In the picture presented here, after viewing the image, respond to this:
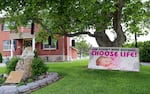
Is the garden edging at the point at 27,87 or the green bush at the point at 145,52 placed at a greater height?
the green bush at the point at 145,52

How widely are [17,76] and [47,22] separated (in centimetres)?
662

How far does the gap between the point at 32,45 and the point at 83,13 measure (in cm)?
2042

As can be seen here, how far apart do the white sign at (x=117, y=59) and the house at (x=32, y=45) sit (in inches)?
679

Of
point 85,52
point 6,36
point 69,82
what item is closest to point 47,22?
point 69,82

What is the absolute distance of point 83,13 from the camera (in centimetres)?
1361

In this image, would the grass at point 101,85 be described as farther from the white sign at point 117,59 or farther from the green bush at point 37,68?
the green bush at point 37,68

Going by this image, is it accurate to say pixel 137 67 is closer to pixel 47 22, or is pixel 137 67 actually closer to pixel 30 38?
pixel 47 22

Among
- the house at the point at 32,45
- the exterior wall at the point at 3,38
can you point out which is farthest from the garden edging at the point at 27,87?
the exterior wall at the point at 3,38

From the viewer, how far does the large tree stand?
13.1 meters

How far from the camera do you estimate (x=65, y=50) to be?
3350 centimetres

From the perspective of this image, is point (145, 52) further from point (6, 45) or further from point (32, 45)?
point (6, 45)

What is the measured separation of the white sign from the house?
56.6 feet

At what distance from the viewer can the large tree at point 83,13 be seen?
13086 millimetres

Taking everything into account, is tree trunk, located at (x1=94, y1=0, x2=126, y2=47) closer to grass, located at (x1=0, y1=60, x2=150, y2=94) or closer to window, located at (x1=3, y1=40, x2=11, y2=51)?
grass, located at (x1=0, y1=60, x2=150, y2=94)
